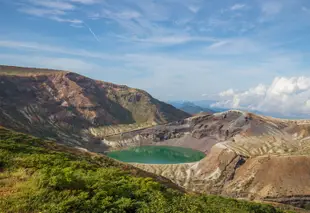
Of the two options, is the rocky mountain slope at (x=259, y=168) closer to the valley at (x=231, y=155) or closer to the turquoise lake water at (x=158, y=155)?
the valley at (x=231, y=155)

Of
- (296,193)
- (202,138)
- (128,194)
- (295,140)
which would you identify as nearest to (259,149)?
(295,140)

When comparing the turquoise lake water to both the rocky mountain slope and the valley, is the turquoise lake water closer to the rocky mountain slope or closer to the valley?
the valley

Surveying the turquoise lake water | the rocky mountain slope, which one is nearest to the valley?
the rocky mountain slope

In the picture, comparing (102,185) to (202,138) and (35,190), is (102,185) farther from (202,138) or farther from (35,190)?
(202,138)

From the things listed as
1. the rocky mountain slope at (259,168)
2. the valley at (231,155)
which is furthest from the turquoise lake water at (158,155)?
the rocky mountain slope at (259,168)

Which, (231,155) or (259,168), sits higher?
(231,155)

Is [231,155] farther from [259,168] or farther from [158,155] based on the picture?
[158,155]

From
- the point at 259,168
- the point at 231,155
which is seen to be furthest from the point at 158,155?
the point at 259,168

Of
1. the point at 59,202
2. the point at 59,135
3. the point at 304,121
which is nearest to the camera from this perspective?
the point at 59,202

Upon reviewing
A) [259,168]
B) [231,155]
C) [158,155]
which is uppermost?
[231,155]
